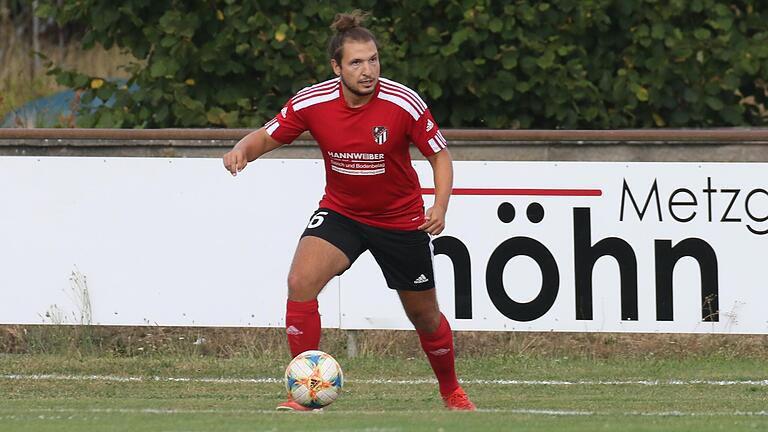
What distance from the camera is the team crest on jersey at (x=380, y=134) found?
8094 millimetres

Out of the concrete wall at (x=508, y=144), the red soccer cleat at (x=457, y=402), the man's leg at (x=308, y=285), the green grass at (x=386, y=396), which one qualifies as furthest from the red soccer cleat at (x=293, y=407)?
the concrete wall at (x=508, y=144)

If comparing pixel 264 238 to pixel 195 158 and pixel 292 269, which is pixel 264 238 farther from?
pixel 292 269

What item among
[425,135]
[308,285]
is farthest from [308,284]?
[425,135]

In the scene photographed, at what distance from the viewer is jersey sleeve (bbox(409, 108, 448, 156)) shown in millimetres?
8164

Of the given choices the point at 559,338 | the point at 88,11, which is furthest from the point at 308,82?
the point at 559,338

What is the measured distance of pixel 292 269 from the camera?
27.0 ft

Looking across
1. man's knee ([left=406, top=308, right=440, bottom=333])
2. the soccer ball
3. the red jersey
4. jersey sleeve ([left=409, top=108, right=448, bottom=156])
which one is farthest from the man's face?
the soccer ball

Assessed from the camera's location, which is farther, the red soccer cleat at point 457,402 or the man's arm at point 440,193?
the red soccer cleat at point 457,402

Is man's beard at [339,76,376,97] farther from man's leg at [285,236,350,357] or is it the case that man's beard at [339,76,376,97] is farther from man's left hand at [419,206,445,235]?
man's leg at [285,236,350,357]

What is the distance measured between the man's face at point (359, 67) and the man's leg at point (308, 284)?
2.76 feet

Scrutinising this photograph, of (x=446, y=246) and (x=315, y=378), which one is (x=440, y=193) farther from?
(x=446, y=246)

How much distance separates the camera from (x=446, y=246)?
37.7 ft

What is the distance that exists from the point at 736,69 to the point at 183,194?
5759 mm

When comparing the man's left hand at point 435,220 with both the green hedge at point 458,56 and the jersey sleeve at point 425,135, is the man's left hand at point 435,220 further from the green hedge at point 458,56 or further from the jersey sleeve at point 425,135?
the green hedge at point 458,56
